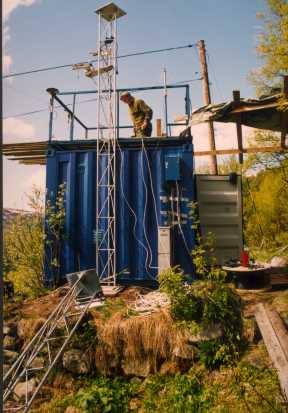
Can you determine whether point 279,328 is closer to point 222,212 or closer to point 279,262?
point 222,212

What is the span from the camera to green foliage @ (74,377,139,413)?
4496 mm

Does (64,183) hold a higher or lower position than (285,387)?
higher

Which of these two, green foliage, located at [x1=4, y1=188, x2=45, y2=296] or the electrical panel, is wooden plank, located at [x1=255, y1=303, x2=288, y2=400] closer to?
the electrical panel

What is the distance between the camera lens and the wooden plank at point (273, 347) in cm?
359

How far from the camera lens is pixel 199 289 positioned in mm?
5332

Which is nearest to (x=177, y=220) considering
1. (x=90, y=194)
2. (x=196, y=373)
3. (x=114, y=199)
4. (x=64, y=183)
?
(x=114, y=199)

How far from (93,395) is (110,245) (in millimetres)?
3463

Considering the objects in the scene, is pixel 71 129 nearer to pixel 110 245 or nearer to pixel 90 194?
pixel 90 194

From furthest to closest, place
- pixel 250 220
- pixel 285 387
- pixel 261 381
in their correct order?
pixel 250 220 → pixel 261 381 → pixel 285 387

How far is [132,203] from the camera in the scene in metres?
7.61

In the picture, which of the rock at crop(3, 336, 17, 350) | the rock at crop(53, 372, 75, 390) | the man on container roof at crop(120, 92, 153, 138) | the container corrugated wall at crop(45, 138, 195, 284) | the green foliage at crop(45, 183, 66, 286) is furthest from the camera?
the man on container roof at crop(120, 92, 153, 138)

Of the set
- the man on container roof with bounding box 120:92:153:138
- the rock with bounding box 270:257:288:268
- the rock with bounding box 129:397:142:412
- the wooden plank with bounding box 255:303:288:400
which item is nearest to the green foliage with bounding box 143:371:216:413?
the rock with bounding box 129:397:142:412

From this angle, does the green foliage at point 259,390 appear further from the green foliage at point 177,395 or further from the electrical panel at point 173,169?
the electrical panel at point 173,169

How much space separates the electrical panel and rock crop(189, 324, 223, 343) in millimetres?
3381
